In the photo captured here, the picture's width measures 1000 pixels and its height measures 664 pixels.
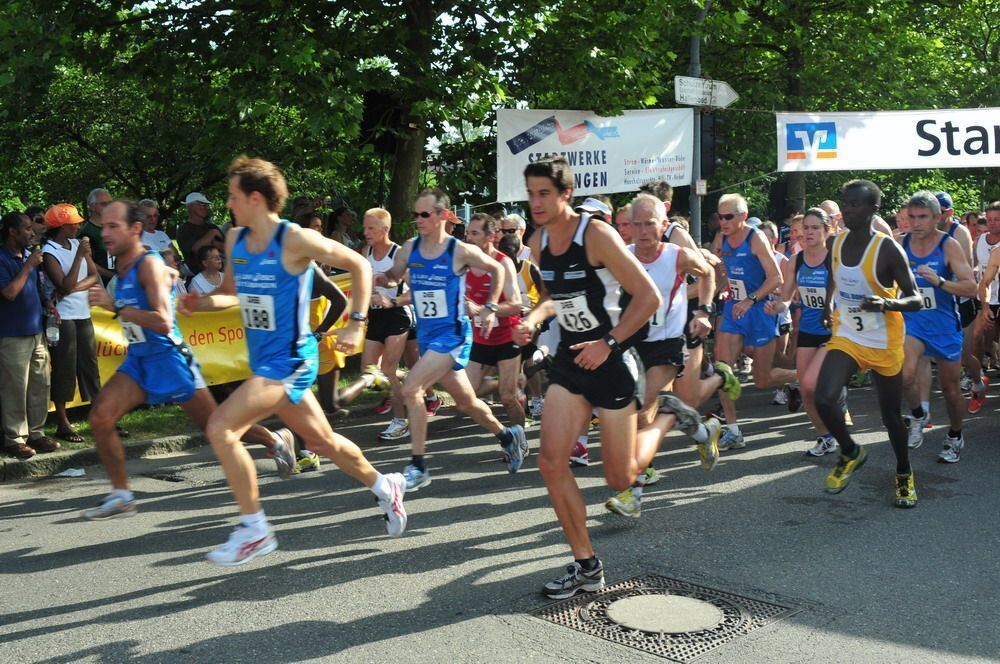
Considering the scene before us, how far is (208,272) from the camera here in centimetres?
963

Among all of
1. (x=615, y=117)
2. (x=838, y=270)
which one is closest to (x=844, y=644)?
(x=838, y=270)

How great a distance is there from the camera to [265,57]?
11.1m

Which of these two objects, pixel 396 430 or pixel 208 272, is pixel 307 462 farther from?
pixel 208 272

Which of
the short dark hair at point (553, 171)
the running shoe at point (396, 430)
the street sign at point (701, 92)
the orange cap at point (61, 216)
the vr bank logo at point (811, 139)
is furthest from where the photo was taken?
the vr bank logo at point (811, 139)

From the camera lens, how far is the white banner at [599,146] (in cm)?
1366

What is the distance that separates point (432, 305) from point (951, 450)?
12.9ft

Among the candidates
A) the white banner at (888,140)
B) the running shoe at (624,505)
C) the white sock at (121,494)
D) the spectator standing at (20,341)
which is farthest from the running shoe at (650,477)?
the white banner at (888,140)

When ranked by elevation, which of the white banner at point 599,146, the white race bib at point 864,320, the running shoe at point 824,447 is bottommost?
the running shoe at point 824,447

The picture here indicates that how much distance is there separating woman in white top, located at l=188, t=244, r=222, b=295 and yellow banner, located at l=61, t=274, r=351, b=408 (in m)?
0.30

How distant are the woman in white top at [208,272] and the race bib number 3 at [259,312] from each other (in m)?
4.36

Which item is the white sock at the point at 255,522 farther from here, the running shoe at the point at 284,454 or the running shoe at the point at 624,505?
the running shoe at the point at 624,505

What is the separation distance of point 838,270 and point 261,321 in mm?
3574

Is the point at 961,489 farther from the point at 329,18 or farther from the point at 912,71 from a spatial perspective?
the point at 912,71

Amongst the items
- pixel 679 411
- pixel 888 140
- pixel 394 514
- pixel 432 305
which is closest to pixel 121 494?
pixel 394 514
